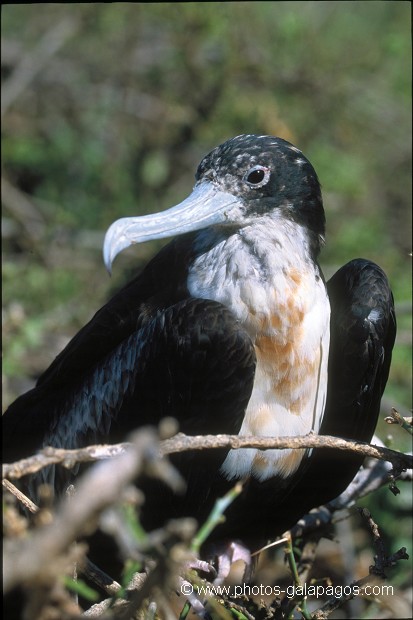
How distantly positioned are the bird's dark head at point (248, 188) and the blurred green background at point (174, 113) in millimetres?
1792

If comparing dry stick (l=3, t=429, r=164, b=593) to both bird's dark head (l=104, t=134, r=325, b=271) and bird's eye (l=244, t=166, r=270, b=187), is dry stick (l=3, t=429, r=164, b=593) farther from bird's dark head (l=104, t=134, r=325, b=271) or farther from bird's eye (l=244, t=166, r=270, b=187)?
bird's eye (l=244, t=166, r=270, b=187)

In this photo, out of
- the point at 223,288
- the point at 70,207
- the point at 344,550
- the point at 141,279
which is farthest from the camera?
the point at 70,207

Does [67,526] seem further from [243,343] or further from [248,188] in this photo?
[248,188]

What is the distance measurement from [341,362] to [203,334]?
487mm

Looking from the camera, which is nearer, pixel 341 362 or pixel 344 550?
pixel 341 362

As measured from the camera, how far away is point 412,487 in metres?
3.40

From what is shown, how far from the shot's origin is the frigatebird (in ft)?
8.20

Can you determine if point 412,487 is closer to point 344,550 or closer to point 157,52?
point 344,550

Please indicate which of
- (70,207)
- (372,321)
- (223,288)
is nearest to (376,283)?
(372,321)

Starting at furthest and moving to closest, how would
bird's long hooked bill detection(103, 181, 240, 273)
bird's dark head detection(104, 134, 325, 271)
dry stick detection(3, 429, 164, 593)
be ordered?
bird's dark head detection(104, 134, 325, 271), bird's long hooked bill detection(103, 181, 240, 273), dry stick detection(3, 429, 164, 593)

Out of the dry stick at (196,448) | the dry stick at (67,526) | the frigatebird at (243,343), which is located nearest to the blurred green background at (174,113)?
the frigatebird at (243,343)

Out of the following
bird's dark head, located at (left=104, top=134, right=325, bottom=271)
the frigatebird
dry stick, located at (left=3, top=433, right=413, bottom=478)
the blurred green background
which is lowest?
dry stick, located at (left=3, top=433, right=413, bottom=478)

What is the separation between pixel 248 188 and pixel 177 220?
0.24m

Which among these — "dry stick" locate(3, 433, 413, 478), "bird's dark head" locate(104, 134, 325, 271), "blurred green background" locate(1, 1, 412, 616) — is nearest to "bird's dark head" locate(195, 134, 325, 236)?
"bird's dark head" locate(104, 134, 325, 271)
